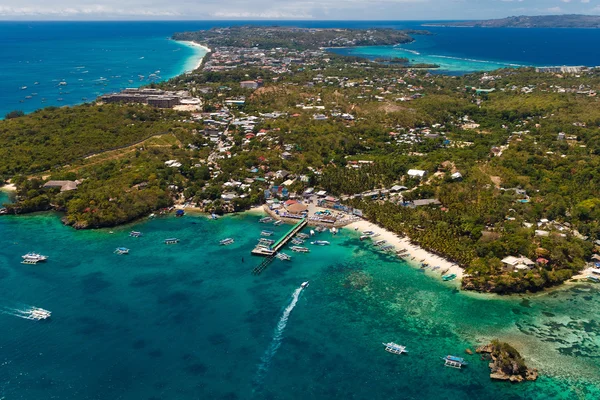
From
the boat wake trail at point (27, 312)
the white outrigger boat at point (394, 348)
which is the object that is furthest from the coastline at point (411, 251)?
the boat wake trail at point (27, 312)

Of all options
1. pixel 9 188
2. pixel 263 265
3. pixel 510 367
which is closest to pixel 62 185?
pixel 9 188

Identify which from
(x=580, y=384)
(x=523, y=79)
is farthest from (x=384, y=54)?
(x=580, y=384)

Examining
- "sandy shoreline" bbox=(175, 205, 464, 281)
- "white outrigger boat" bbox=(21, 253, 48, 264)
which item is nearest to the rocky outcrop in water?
"sandy shoreline" bbox=(175, 205, 464, 281)

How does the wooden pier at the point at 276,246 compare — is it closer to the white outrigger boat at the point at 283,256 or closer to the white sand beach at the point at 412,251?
the white outrigger boat at the point at 283,256

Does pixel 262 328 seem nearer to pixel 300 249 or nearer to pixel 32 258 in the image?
pixel 300 249

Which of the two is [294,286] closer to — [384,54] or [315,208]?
[315,208]

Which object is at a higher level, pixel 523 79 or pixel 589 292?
pixel 523 79
